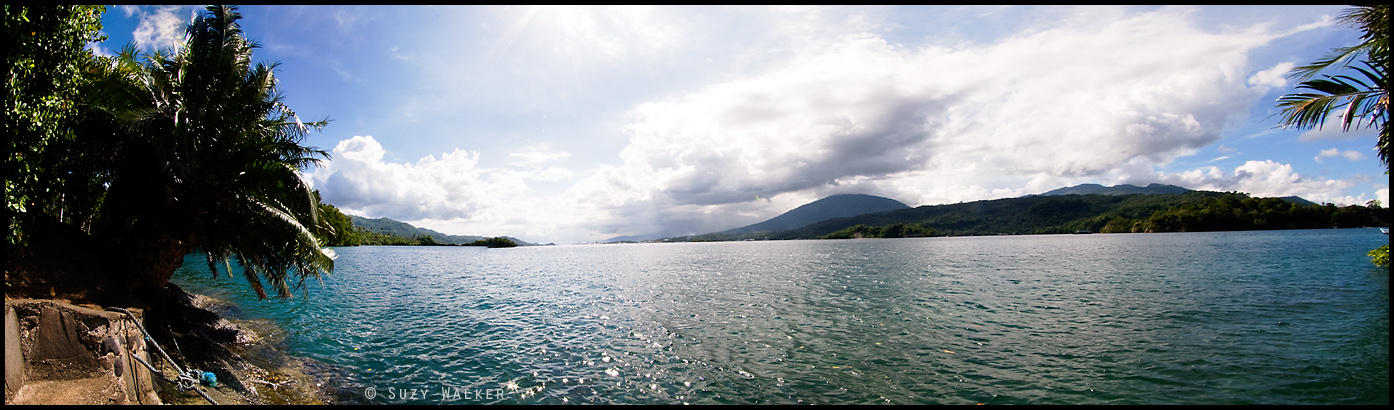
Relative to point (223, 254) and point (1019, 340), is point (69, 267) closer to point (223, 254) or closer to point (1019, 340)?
point (223, 254)

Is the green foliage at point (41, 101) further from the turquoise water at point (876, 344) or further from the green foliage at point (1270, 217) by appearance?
the green foliage at point (1270, 217)

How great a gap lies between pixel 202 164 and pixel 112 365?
918cm

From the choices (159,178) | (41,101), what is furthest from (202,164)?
(41,101)

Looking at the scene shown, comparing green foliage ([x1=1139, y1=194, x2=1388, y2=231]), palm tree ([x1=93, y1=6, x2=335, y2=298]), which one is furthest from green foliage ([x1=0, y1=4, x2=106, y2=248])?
green foliage ([x1=1139, y1=194, x2=1388, y2=231])

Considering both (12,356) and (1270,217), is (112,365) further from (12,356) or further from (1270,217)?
(1270,217)

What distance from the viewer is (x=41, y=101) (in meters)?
9.84

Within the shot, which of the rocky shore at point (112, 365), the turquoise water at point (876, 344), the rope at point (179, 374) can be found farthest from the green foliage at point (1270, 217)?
the rope at point (179, 374)

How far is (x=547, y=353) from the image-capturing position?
15.7 meters

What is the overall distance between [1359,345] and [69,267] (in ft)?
Result: 123

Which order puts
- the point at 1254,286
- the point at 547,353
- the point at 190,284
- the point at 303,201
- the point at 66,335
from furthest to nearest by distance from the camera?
1. the point at 190,284
2. the point at 1254,286
3. the point at 303,201
4. the point at 547,353
5. the point at 66,335

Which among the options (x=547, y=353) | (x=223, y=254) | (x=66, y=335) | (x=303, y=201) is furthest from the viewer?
(x=223, y=254)

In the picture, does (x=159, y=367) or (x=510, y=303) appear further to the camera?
(x=510, y=303)

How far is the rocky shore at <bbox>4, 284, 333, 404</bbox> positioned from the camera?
7.71 metres

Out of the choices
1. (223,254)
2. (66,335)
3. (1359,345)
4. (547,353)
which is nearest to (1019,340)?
(1359,345)
